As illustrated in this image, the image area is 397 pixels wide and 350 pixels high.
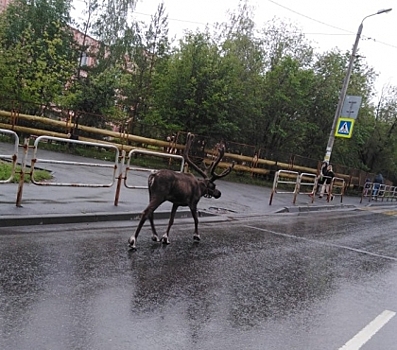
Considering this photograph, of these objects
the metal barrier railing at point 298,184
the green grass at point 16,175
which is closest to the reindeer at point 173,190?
the green grass at point 16,175

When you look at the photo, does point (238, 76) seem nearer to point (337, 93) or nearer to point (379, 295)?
point (337, 93)

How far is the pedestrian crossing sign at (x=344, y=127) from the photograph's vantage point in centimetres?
1995

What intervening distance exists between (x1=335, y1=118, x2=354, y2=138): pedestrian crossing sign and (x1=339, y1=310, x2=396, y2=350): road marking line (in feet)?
51.2

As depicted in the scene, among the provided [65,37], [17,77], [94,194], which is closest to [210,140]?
A: [17,77]

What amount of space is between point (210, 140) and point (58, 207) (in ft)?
48.7

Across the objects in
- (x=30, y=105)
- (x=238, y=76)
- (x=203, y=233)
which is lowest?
(x=203, y=233)

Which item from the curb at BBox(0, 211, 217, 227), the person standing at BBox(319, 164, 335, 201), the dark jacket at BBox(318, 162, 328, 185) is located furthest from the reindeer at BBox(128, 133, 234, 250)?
the person standing at BBox(319, 164, 335, 201)

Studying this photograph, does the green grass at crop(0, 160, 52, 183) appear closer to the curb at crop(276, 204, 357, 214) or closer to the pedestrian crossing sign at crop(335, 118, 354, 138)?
the curb at crop(276, 204, 357, 214)

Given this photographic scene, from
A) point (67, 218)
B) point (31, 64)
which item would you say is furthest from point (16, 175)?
point (31, 64)

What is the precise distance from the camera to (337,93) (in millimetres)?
28188

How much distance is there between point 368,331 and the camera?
466cm

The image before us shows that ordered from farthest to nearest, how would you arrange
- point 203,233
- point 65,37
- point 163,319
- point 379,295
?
point 65,37, point 203,233, point 379,295, point 163,319

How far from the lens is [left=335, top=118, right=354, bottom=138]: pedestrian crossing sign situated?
65.5ft

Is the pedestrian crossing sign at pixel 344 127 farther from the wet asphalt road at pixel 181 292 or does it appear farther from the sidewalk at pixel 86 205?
the wet asphalt road at pixel 181 292
